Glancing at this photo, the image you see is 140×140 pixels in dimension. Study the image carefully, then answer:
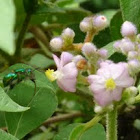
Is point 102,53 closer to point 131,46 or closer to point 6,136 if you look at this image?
point 131,46

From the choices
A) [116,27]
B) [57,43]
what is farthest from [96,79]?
[116,27]

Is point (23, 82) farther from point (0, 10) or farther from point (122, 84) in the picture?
point (0, 10)

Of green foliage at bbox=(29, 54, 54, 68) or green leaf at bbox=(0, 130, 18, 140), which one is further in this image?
green foliage at bbox=(29, 54, 54, 68)

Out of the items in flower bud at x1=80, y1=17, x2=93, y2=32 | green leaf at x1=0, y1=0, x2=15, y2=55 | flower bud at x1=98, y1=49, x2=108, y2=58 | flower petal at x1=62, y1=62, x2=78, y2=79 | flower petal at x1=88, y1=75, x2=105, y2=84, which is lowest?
flower petal at x1=88, y1=75, x2=105, y2=84

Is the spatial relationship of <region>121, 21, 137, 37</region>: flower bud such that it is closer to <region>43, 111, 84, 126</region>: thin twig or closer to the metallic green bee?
the metallic green bee

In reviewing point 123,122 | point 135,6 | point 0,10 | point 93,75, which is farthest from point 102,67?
point 123,122

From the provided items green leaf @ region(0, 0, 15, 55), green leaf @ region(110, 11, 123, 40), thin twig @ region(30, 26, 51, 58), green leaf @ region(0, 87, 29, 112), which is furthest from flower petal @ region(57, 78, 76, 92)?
thin twig @ region(30, 26, 51, 58)
